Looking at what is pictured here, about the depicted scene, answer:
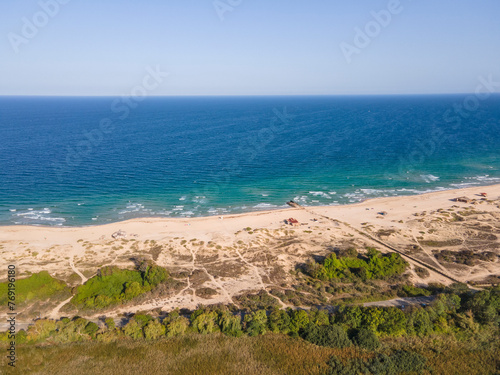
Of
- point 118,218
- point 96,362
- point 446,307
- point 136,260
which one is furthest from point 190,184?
point 446,307

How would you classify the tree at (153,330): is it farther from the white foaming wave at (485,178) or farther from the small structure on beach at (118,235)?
the white foaming wave at (485,178)

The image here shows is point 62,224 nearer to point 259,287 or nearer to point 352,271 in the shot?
point 259,287

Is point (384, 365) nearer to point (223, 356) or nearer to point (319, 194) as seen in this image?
point (223, 356)

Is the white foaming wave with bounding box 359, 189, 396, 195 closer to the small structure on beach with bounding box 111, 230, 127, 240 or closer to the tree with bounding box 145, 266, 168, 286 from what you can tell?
the tree with bounding box 145, 266, 168, 286

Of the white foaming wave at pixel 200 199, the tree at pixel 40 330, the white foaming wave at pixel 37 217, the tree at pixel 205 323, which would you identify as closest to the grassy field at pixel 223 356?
the tree at pixel 205 323

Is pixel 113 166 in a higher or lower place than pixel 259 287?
higher

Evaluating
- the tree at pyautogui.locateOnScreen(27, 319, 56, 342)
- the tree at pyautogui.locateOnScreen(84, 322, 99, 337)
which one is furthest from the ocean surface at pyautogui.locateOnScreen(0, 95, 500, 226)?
the tree at pyautogui.locateOnScreen(84, 322, 99, 337)

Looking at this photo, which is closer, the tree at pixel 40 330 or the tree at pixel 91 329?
the tree at pixel 40 330
